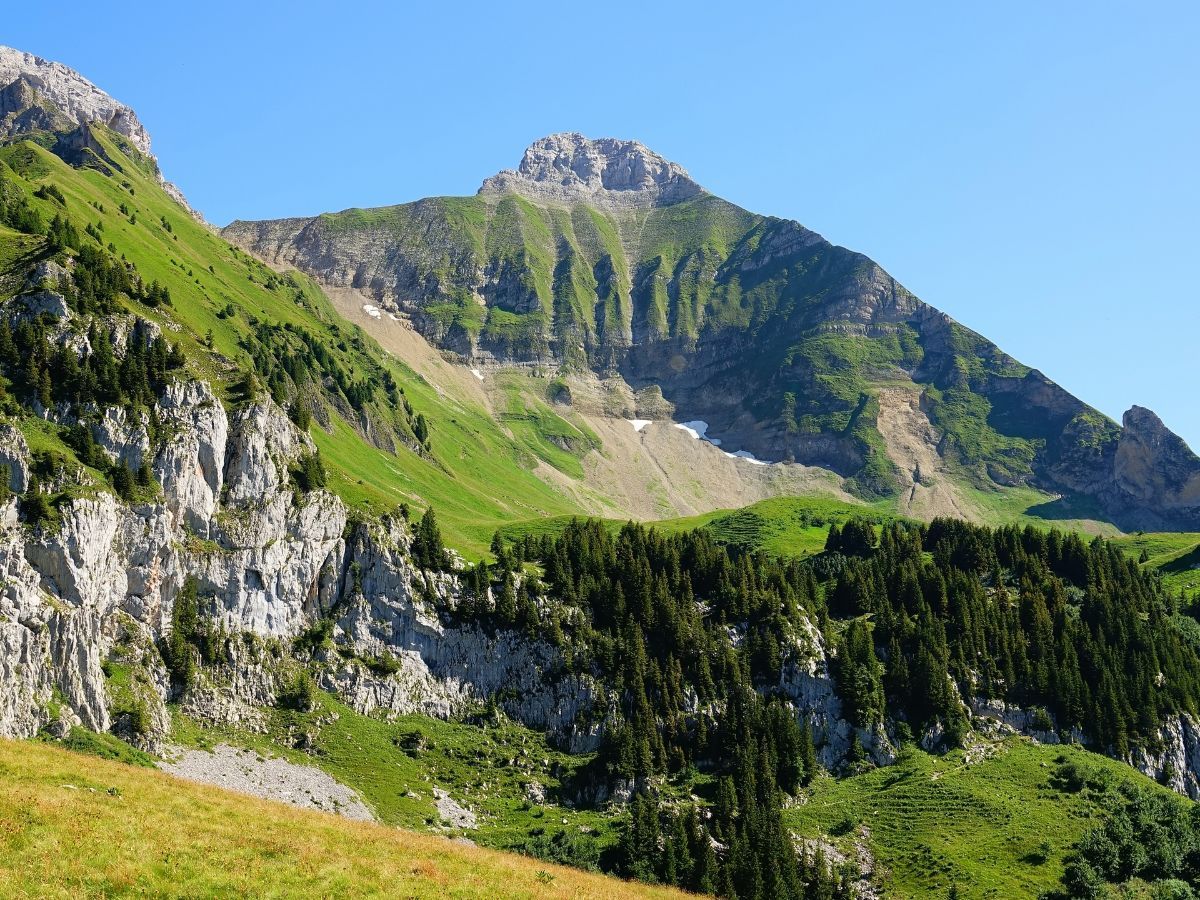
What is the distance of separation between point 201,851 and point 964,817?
10239 centimetres

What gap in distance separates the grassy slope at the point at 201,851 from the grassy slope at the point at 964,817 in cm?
7180

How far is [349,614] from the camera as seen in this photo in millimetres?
143125

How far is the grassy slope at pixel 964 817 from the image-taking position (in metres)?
106

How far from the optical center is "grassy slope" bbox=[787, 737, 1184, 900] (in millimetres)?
106000

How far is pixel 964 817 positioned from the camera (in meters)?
116

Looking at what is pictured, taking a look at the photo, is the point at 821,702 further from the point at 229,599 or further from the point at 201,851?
the point at 201,851

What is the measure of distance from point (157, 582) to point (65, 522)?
1597 centimetres

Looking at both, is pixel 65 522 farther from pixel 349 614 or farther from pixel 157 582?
pixel 349 614

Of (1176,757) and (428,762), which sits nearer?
(428,762)

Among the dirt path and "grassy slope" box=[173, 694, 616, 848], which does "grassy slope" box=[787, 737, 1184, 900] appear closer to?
"grassy slope" box=[173, 694, 616, 848]

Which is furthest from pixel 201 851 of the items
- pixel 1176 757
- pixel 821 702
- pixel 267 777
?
pixel 1176 757

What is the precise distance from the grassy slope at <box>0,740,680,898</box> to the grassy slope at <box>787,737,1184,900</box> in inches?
2827

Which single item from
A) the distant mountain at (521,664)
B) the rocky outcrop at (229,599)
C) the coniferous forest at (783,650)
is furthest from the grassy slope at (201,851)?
the coniferous forest at (783,650)

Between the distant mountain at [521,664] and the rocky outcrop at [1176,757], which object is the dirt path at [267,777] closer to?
the distant mountain at [521,664]
